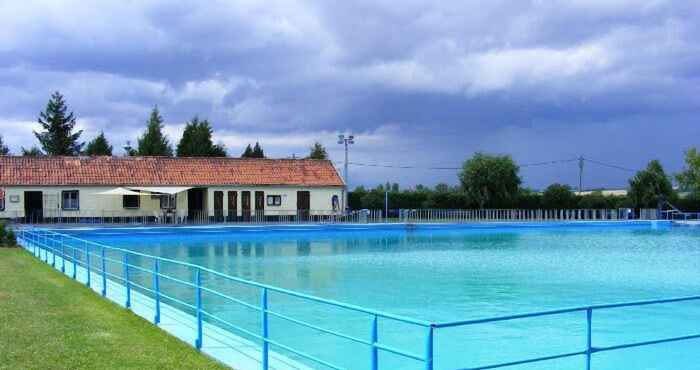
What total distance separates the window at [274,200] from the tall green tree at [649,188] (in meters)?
25.2

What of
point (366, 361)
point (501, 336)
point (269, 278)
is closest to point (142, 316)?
point (366, 361)

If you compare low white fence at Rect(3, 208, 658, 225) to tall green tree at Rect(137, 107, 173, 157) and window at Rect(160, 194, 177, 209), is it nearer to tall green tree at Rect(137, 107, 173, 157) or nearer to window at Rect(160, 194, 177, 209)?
window at Rect(160, 194, 177, 209)

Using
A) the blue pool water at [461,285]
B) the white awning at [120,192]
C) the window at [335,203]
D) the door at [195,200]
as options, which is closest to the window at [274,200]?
the window at [335,203]

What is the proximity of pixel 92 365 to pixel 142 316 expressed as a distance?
3.08 metres

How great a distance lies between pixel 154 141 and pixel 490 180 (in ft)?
83.6

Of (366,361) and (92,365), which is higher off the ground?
(92,365)

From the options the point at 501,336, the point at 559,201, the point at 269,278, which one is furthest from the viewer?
the point at 559,201

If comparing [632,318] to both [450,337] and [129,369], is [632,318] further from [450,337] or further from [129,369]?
[129,369]

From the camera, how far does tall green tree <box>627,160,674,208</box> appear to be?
50.3 meters

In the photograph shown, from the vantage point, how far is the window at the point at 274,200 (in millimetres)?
41188

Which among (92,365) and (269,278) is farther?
(269,278)

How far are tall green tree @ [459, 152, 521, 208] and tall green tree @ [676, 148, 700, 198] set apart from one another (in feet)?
47.4

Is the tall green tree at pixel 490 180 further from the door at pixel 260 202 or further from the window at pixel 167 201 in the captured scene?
the window at pixel 167 201

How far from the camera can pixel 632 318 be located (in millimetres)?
12961
